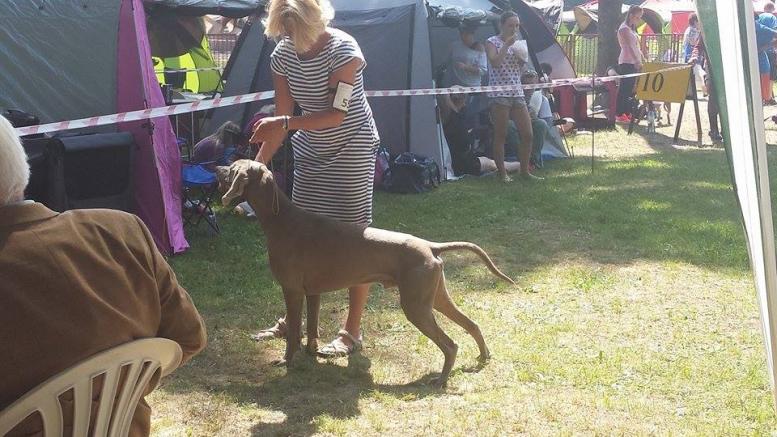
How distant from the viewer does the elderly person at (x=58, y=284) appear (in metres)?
1.79

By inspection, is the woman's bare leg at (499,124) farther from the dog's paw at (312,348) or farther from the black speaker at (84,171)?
the dog's paw at (312,348)

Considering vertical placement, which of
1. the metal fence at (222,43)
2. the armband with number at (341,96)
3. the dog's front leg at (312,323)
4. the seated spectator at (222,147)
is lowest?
the dog's front leg at (312,323)

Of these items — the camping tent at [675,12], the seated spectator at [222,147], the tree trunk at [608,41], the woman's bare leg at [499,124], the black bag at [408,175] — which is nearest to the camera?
the seated spectator at [222,147]

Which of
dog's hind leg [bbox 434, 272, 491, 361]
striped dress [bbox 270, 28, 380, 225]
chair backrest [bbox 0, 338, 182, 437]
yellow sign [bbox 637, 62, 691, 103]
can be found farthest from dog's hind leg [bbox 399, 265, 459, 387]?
yellow sign [bbox 637, 62, 691, 103]

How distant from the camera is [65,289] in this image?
71.8 inches

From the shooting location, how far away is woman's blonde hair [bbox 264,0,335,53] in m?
3.79

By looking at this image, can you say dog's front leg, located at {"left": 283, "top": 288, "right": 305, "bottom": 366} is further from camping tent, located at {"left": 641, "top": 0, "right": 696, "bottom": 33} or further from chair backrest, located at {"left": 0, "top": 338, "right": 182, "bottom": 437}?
camping tent, located at {"left": 641, "top": 0, "right": 696, "bottom": 33}

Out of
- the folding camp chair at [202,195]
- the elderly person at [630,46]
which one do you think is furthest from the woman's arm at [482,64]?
the elderly person at [630,46]

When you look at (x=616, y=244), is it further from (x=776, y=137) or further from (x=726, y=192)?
(x=776, y=137)

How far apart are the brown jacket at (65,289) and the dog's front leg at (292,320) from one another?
1954mm

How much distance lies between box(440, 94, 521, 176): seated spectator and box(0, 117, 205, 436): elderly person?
7543 millimetres

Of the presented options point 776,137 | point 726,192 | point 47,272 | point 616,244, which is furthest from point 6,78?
point 776,137

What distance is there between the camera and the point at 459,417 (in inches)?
143

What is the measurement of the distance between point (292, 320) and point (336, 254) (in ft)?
1.41
